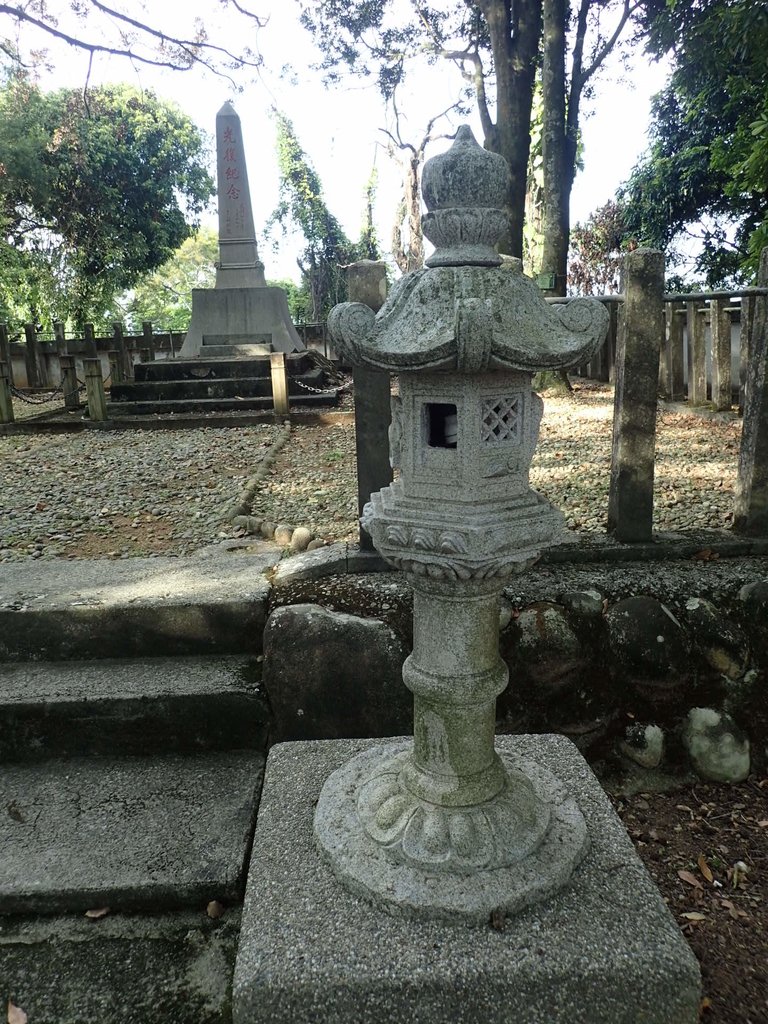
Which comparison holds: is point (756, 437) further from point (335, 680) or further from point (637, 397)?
point (335, 680)

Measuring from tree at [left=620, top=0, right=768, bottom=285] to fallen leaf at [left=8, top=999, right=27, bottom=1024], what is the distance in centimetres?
626

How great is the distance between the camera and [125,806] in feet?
8.79

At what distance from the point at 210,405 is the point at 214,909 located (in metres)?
8.90

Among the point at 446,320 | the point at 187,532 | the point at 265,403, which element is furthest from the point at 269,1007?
the point at 265,403

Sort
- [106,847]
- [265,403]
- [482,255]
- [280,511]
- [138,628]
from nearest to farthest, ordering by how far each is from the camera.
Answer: [482,255]
[106,847]
[138,628]
[280,511]
[265,403]

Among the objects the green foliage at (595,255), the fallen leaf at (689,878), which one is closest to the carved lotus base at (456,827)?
the fallen leaf at (689,878)

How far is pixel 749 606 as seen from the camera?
3.09 metres

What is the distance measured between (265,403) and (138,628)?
7.51 m

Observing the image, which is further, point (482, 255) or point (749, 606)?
point (749, 606)

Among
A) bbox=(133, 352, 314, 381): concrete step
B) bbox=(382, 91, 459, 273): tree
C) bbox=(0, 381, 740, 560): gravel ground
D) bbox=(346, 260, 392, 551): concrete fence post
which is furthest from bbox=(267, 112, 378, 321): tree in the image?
bbox=(346, 260, 392, 551): concrete fence post

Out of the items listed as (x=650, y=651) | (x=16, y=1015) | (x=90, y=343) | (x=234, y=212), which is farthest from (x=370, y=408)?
(x=90, y=343)

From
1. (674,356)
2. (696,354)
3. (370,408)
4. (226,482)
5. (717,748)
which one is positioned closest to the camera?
(717,748)

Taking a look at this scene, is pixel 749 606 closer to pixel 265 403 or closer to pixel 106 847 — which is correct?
pixel 106 847

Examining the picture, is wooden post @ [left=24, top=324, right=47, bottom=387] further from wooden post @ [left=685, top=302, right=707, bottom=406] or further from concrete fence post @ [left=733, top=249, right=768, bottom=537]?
Answer: concrete fence post @ [left=733, top=249, right=768, bottom=537]
